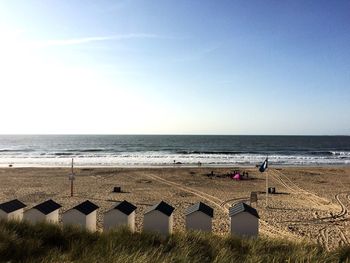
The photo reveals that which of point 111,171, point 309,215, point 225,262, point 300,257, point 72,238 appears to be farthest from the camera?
point 111,171

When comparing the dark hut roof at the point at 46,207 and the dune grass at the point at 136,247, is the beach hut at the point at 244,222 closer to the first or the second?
the dune grass at the point at 136,247

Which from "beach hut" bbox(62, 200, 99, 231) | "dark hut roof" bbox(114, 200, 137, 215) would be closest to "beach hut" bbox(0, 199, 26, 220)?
"beach hut" bbox(62, 200, 99, 231)

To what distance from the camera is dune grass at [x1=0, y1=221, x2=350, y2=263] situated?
242 inches

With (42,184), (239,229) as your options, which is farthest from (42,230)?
(42,184)

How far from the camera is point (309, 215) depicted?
1919 cm

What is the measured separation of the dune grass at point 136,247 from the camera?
615 cm

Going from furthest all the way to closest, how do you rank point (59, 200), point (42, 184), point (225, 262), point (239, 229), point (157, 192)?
point (42, 184) → point (157, 192) → point (59, 200) → point (239, 229) → point (225, 262)

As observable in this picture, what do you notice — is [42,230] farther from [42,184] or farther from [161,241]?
[42,184]

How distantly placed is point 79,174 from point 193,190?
46.9ft

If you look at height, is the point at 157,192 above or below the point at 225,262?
below

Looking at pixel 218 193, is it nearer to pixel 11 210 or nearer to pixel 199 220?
pixel 199 220

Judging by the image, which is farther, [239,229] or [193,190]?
[193,190]

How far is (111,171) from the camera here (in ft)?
128

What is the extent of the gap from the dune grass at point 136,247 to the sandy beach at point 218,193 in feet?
16.7
